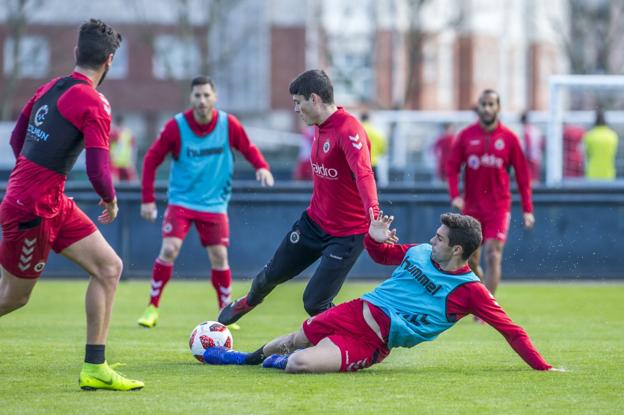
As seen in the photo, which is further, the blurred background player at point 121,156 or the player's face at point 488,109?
the blurred background player at point 121,156

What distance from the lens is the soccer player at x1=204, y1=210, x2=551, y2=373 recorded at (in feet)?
28.1

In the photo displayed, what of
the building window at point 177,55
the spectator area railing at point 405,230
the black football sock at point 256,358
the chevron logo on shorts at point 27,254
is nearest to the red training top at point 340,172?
the black football sock at point 256,358

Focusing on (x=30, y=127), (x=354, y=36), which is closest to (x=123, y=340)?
(x=30, y=127)

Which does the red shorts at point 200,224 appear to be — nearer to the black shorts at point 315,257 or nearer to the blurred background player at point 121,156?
the black shorts at point 315,257

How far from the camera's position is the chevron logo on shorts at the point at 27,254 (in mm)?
7949

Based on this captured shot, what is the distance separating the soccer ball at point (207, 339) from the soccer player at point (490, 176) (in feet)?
13.8

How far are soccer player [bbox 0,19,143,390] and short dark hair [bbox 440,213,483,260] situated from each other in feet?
7.14

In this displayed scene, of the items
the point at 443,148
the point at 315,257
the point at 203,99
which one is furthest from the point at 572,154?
the point at 315,257

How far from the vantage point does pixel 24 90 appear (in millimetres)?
48062

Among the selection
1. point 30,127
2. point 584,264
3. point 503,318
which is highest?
point 30,127

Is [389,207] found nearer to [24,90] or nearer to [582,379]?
[582,379]

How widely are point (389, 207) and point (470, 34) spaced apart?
105 feet

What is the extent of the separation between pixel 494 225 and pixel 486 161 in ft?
2.16

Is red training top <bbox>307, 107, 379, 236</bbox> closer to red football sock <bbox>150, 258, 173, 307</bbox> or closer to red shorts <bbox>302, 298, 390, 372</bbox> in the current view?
red shorts <bbox>302, 298, 390, 372</bbox>
